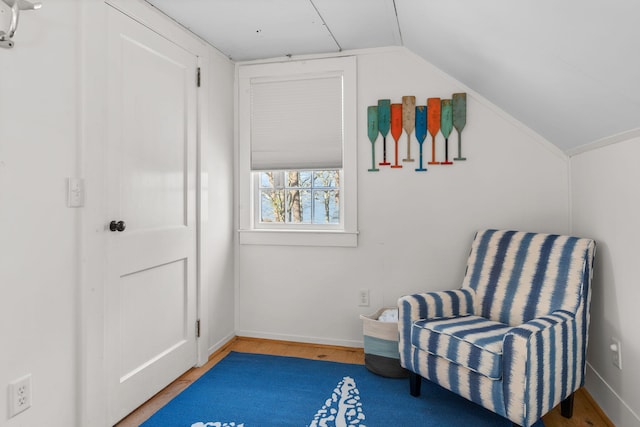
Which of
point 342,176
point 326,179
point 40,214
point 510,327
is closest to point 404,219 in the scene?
point 342,176

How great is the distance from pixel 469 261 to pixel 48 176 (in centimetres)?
226

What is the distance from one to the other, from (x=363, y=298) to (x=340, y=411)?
942mm

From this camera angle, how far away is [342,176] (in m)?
2.91

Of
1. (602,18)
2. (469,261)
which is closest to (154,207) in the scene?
(469,261)

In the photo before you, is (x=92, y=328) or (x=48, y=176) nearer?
(x=48, y=176)

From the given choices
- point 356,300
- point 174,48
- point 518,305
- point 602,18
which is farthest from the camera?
point 356,300

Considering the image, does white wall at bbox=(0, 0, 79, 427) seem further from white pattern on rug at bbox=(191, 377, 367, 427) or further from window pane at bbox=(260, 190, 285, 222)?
window pane at bbox=(260, 190, 285, 222)

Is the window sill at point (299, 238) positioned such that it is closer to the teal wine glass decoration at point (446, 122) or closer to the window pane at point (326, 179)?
the window pane at point (326, 179)

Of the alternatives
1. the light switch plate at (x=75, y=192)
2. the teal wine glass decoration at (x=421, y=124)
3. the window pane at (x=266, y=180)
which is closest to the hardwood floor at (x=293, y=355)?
the light switch plate at (x=75, y=192)

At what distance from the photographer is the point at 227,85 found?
9.63ft

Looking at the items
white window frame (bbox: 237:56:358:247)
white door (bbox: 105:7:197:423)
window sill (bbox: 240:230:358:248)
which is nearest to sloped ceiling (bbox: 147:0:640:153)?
white window frame (bbox: 237:56:358:247)

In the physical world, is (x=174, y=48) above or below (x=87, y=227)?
above

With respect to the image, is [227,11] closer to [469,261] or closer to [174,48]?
[174,48]

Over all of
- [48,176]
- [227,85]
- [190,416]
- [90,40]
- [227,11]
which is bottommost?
[190,416]
